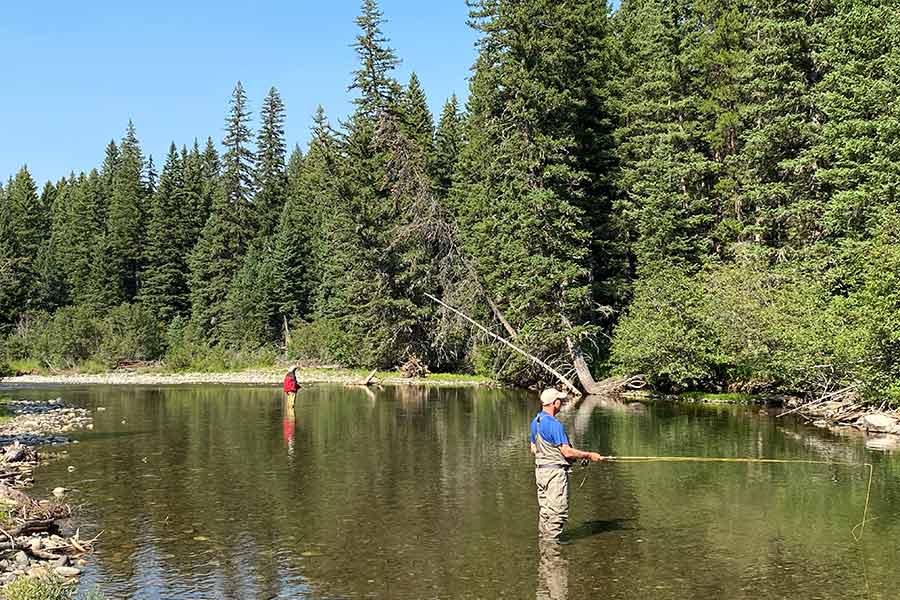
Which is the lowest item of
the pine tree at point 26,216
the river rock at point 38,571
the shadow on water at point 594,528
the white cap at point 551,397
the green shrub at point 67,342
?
the shadow on water at point 594,528

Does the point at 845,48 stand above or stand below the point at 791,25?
below

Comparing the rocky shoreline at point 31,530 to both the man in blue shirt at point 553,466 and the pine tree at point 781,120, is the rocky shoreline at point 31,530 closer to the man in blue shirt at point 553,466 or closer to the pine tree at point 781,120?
the man in blue shirt at point 553,466

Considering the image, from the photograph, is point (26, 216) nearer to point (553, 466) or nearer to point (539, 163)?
point (539, 163)

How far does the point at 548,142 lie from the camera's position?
44.0 metres

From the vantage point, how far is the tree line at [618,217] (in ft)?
111

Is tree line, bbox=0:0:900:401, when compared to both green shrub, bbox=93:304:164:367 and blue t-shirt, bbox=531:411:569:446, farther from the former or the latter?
blue t-shirt, bbox=531:411:569:446

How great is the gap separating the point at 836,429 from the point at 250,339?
54.5 metres

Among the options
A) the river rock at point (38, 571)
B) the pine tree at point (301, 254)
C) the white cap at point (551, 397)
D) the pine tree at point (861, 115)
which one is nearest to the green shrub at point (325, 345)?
the pine tree at point (301, 254)

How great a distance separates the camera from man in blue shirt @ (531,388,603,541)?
13.0 metres

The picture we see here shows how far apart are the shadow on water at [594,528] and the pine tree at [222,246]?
64556 millimetres

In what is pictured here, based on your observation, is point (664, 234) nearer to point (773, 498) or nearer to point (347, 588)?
point (773, 498)

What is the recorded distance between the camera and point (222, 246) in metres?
85.2

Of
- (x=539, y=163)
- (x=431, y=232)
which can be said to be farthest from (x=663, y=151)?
(x=431, y=232)

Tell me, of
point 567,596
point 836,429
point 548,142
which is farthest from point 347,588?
point 548,142
